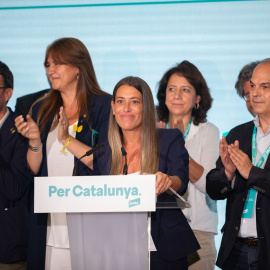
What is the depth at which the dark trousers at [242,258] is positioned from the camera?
9.34ft

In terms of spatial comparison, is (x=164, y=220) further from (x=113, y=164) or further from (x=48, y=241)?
(x=48, y=241)

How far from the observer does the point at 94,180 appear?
226 cm

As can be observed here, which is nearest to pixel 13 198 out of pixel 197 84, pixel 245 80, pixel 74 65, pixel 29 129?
pixel 29 129

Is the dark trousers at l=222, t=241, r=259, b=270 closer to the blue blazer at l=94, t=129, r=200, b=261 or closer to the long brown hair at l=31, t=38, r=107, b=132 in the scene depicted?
the blue blazer at l=94, t=129, r=200, b=261

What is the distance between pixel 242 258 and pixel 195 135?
3.59 ft

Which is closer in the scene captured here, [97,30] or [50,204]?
[50,204]

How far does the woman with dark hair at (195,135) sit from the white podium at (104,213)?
1283 millimetres

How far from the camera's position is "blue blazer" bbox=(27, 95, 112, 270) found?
10.1ft

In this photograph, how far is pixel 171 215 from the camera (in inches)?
105

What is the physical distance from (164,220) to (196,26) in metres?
2.66

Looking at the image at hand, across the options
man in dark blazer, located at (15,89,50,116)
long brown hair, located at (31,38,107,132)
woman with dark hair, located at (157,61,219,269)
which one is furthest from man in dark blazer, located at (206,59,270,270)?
man in dark blazer, located at (15,89,50,116)

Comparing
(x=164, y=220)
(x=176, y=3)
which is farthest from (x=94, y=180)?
(x=176, y=3)

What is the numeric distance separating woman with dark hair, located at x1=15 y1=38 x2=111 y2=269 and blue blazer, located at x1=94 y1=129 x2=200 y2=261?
37 centimetres

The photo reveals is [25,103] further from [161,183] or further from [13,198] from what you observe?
[161,183]
